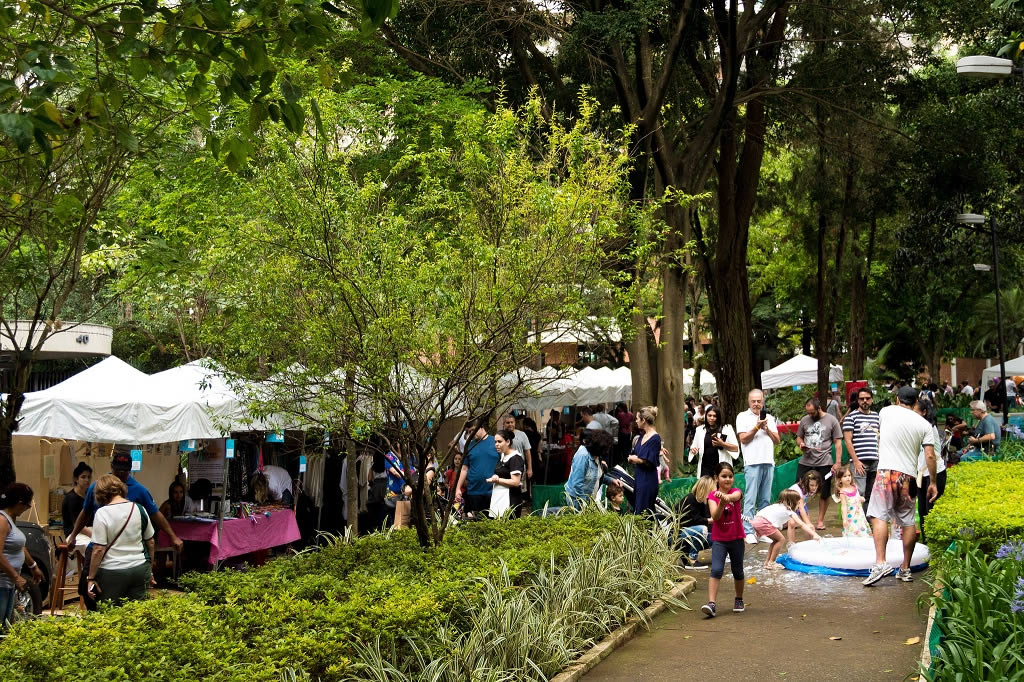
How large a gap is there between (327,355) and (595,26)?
9.27 m

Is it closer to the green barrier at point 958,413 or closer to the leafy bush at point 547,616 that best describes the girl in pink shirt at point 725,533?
the leafy bush at point 547,616

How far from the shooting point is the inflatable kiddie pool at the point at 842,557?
38.2 ft

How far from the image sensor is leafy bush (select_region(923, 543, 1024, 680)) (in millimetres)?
5848

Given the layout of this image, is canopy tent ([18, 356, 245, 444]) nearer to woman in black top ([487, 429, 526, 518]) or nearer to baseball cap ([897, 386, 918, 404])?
woman in black top ([487, 429, 526, 518])

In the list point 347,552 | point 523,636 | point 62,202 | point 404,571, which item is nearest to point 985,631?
point 523,636

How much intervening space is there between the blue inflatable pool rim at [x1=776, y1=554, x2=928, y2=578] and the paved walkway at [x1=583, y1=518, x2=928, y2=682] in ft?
0.86

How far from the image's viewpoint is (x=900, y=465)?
10.5m

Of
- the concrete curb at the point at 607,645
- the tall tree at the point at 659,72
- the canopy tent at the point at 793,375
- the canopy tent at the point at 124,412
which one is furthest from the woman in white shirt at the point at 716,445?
the canopy tent at the point at 793,375

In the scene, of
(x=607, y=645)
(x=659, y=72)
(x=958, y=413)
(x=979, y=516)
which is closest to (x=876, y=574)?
(x=979, y=516)

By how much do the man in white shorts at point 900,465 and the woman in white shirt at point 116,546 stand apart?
6.64 metres

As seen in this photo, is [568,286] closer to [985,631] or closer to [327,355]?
[327,355]

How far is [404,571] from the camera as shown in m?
8.41

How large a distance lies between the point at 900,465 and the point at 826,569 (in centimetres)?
182

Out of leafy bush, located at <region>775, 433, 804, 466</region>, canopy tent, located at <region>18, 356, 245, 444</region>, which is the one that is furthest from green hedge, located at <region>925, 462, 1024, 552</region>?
leafy bush, located at <region>775, 433, 804, 466</region>
